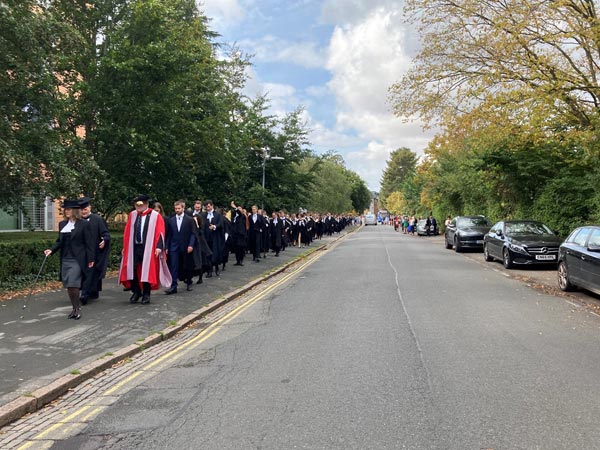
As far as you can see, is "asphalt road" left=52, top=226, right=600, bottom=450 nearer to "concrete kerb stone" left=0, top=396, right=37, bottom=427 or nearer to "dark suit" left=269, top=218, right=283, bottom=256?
"concrete kerb stone" left=0, top=396, right=37, bottom=427

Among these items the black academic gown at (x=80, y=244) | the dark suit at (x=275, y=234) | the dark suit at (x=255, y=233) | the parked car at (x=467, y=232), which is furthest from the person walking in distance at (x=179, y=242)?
the parked car at (x=467, y=232)

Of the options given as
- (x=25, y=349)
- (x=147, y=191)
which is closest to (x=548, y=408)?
(x=25, y=349)

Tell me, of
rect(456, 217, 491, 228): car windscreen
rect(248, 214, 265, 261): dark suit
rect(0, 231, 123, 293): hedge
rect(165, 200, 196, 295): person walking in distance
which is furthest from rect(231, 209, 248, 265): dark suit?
rect(456, 217, 491, 228): car windscreen

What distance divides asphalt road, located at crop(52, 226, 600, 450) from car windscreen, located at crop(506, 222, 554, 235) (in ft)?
26.8

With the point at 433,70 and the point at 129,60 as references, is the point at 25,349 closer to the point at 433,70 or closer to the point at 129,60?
the point at 129,60

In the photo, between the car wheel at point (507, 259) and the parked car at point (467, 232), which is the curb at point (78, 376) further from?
the parked car at point (467, 232)

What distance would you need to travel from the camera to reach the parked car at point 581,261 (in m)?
9.99

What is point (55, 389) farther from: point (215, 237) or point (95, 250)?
point (215, 237)

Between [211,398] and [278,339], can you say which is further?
[278,339]

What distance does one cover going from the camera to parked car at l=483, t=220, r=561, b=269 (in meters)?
15.7

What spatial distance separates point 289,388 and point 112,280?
8.89 meters

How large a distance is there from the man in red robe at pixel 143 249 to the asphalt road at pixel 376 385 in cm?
201

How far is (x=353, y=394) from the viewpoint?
4.90 metres

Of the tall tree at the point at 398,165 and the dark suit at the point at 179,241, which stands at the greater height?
the tall tree at the point at 398,165
